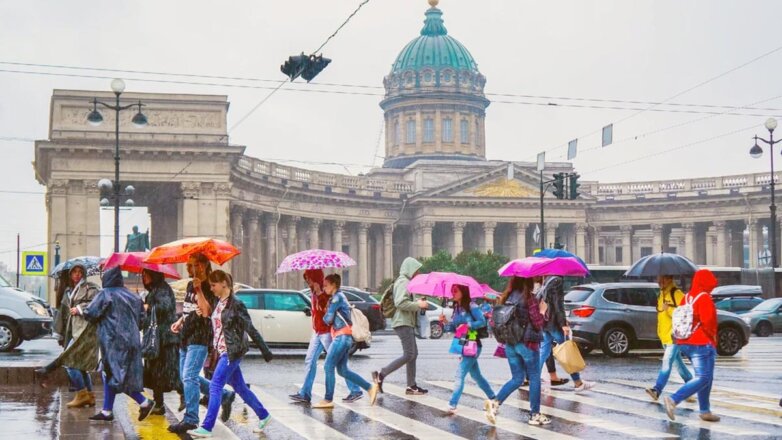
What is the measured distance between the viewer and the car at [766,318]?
3866 centimetres

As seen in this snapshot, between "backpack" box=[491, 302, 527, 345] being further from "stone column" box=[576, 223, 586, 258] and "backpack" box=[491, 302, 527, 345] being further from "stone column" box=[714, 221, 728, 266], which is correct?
"stone column" box=[576, 223, 586, 258]

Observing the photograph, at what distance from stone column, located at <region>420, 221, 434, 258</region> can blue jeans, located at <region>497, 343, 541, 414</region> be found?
76471 mm

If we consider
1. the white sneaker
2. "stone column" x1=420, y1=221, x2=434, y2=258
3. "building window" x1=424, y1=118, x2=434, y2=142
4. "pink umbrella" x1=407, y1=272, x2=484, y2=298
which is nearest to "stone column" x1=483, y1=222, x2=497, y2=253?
"stone column" x1=420, y1=221, x2=434, y2=258

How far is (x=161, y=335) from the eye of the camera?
13.0 metres

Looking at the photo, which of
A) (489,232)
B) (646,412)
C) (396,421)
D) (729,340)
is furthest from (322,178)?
(396,421)

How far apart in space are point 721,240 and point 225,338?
7982cm

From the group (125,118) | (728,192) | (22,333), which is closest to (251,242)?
(125,118)

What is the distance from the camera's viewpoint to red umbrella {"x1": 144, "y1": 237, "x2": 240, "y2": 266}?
13094mm

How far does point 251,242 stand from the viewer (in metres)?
71.6

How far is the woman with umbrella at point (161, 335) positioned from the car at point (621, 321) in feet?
43.5

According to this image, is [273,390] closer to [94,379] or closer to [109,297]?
[94,379]

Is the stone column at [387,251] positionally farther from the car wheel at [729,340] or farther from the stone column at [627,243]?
the car wheel at [729,340]

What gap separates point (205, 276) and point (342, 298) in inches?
117

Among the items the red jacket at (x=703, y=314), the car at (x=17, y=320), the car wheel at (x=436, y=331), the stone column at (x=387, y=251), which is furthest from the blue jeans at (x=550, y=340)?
the stone column at (x=387, y=251)
